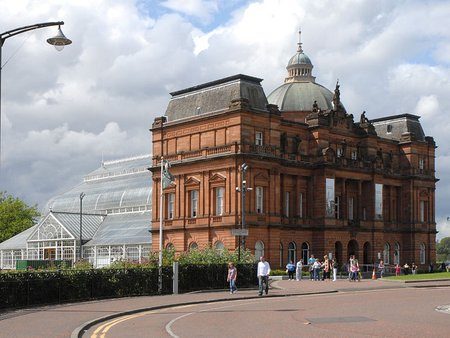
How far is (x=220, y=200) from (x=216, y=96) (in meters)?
10.2

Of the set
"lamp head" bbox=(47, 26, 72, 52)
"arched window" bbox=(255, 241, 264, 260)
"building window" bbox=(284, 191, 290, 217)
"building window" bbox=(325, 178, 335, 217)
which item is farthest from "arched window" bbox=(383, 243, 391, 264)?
"lamp head" bbox=(47, 26, 72, 52)

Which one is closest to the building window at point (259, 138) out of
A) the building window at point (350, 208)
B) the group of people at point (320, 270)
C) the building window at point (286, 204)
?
the building window at point (286, 204)

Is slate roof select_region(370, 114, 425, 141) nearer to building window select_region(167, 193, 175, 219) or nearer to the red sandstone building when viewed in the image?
the red sandstone building

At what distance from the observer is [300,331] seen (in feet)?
68.2

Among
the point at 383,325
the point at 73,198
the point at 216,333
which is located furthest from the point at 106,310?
the point at 73,198

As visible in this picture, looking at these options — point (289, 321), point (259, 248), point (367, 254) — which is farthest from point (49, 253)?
point (289, 321)

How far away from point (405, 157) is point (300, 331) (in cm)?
7194

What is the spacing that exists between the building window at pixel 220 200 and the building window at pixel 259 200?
3186 mm

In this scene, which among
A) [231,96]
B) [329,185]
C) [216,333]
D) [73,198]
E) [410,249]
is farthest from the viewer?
[73,198]

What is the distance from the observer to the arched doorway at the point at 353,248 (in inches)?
3155

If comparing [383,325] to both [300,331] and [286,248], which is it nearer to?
[300,331]

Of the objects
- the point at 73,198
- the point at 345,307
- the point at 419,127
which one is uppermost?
the point at 419,127

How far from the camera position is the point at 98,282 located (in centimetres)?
3506

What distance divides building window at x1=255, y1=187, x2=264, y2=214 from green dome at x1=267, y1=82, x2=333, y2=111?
1797 cm
